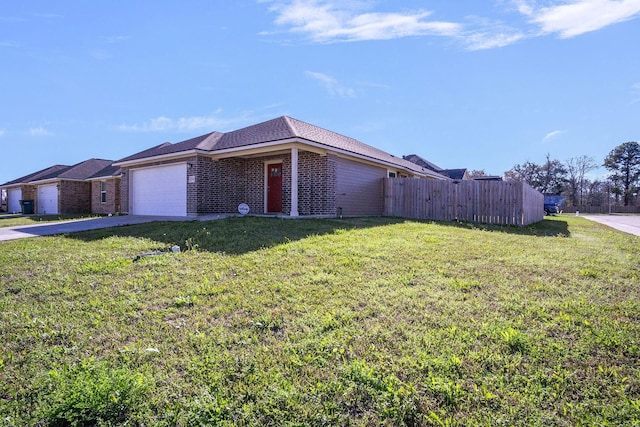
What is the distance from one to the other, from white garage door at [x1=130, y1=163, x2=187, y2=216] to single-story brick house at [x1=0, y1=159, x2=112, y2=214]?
10.3 m

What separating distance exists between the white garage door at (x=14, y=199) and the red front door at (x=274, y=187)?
2692cm

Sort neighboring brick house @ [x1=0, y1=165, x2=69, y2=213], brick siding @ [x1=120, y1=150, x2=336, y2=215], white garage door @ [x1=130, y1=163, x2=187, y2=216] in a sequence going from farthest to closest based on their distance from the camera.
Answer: neighboring brick house @ [x1=0, y1=165, x2=69, y2=213] → white garage door @ [x1=130, y1=163, x2=187, y2=216] → brick siding @ [x1=120, y1=150, x2=336, y2=215]

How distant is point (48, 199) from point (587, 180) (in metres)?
72.4

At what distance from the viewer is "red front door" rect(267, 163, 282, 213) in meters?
14.5

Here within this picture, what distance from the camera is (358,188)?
1480 cm

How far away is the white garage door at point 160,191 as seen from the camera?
47.2 feet

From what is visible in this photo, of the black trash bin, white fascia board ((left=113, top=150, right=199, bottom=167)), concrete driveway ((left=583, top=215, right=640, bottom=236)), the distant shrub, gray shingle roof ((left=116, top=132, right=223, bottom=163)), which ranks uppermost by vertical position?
gray shingle roof ((left=116, top=132, right=223, bottom=163))

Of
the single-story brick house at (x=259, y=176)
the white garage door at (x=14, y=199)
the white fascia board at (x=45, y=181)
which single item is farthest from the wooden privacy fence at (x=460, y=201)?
the white garage door at (x=14, y=199)

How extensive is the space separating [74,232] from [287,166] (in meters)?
7.55

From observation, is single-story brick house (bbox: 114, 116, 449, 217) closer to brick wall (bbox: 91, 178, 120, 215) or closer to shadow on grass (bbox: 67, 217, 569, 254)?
shadow on grass (bbox: 67, 217, 569, 254)

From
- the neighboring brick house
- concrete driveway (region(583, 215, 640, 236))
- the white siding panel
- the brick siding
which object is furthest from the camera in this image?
the neighboring brick house

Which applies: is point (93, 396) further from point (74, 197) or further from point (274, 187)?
point (74, 197)

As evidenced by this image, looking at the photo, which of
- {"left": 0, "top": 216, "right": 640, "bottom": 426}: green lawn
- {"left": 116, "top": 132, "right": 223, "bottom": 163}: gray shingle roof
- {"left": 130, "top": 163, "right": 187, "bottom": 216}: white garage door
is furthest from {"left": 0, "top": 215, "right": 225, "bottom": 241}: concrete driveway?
{"left": 0, "top": 216, "right": 640, "bottom": 426}: green lawn

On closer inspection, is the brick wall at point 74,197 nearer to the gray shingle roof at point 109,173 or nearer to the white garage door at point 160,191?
the gray shingle roof at point 109,173
